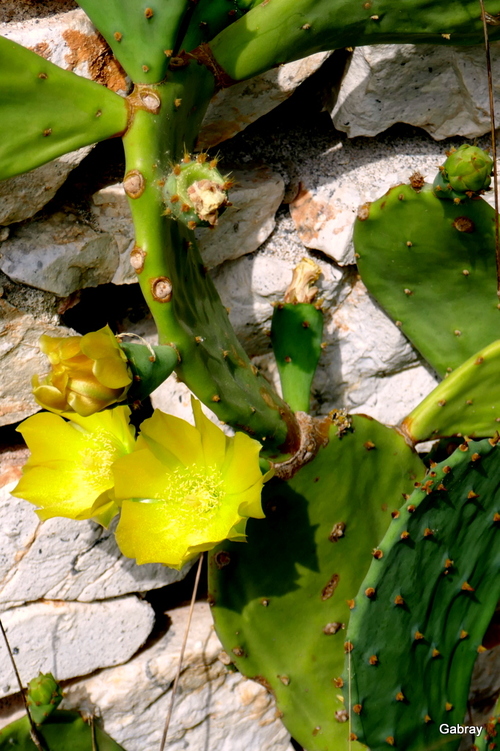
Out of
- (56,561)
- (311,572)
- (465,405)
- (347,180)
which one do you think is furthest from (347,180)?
(56,561)

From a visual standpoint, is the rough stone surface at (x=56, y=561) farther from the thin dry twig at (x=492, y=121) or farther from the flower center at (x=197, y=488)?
the thin dry twig at (x=492, y=121)

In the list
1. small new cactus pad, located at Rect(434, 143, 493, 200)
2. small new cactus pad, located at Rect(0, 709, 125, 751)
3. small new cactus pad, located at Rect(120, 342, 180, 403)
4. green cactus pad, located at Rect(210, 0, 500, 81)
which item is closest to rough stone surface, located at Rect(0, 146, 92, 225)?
green cactus pad, located at Rect(210, 0, 500, 81)

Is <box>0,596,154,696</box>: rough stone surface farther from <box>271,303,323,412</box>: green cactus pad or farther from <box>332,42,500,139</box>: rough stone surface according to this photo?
<box>332,42,500,139</box>: rough stone surface

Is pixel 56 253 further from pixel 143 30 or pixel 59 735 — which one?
pixel 59 735

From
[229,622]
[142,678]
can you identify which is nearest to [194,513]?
[229,622]

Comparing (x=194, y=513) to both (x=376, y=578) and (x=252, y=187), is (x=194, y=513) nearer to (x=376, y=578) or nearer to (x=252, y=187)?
(x=376, y=578)

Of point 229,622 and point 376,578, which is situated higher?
point 376,578

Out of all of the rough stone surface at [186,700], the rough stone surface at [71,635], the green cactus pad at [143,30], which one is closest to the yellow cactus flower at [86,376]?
the green cactus pad at [143,30]
